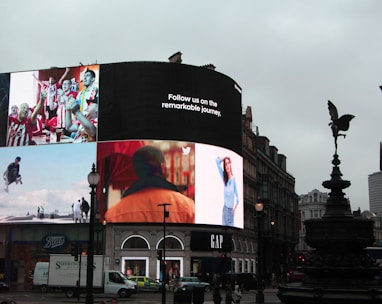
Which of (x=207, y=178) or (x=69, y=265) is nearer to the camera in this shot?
(x=69, y=265)

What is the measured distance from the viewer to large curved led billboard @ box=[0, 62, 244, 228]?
246ft

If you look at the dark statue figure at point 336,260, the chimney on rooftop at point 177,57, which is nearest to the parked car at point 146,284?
the chimney on rooftop at point 177,57

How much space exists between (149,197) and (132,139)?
810cm

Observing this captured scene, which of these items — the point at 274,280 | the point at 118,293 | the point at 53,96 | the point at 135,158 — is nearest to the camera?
the point at 118,293

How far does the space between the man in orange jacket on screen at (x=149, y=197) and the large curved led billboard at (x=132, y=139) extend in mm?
132

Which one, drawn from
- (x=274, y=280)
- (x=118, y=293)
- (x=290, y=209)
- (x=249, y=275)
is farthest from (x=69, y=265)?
(x=290, y=209)

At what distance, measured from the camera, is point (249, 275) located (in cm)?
6519

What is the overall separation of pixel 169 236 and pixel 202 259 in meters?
5.58

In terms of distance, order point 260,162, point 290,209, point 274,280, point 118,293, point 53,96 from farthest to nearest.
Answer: point 290,209 < point 260,162 < point 274,280 < point 53,96 < point 118,293

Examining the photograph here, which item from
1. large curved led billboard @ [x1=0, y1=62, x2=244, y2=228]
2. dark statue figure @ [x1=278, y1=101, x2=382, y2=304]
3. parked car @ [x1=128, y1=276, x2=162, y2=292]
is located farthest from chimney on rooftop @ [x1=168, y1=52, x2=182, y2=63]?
dark statue figure @ [x1=278, y1=101, x2=382, y2=304]

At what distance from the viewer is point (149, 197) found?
74.4m

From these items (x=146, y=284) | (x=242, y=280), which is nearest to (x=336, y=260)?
(x=146, y=284)

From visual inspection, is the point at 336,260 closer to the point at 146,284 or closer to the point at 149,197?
the point at 146,284

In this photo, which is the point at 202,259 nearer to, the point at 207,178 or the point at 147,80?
the point at 207,178
